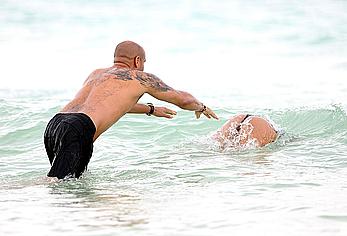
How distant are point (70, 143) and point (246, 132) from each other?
2.06 meters

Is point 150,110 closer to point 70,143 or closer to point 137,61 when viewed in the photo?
point 137,61

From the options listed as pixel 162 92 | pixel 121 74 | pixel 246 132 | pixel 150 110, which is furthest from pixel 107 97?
pixel 246 132

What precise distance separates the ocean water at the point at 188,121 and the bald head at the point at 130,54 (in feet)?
2.52

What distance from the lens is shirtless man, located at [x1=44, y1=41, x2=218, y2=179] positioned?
17.1ft

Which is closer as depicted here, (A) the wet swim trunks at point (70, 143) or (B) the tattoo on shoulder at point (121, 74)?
(A) the wet swim trunks at point (70, 143)

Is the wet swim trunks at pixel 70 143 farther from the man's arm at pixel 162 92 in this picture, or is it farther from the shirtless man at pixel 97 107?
the man's arm at pixel 162 92

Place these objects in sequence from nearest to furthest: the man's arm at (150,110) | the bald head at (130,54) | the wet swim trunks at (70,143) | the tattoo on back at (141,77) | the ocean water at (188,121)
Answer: the ocean water at (188,121) < the wet swim trunks at (70,143) < the tattoo on back at (141,77) < the bald head at (130,54) < the man's arm at (150,110)

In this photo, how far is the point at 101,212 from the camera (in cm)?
391

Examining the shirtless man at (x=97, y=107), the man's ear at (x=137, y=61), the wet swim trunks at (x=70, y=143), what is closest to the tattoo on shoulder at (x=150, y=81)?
the shirtless man at (x=97, y=107)

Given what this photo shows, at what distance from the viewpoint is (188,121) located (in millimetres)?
9688

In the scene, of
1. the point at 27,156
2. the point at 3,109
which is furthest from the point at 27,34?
the point at 27,156

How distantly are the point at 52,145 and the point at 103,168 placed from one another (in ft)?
2.73

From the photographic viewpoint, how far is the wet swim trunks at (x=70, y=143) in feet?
16.9

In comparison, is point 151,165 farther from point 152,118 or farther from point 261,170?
point 152,118
